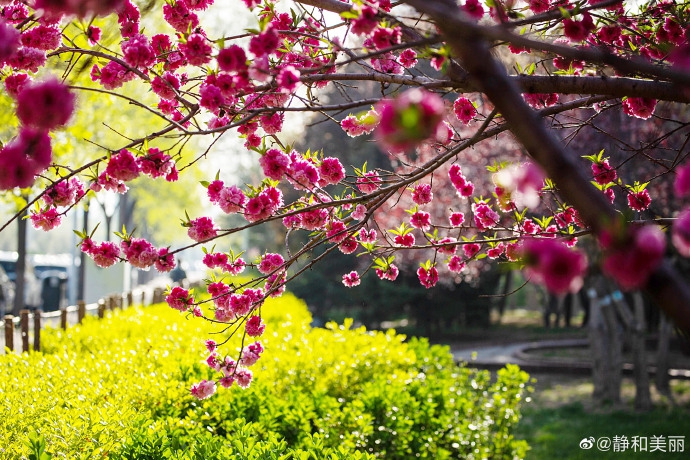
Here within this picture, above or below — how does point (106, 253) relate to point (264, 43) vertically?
below

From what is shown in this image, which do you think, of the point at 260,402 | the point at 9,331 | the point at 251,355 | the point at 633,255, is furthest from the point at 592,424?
the point at 633,255

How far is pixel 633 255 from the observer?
154cm

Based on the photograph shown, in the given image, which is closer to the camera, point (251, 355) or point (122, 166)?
point (122, 166)

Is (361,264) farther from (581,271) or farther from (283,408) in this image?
(581,271)

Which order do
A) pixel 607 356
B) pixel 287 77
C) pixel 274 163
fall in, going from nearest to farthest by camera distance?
pixel 287 77, pixel 274 163, pixel 607 356

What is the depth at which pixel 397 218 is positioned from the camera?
17188 mm

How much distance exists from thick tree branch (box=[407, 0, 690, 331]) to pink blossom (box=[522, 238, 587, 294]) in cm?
14

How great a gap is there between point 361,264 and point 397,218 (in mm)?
3531

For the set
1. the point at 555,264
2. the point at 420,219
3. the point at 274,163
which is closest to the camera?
the point at 555,264

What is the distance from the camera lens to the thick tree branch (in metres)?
1.66

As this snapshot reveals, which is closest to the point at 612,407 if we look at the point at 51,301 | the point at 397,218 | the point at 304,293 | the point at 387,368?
the point at 387,368

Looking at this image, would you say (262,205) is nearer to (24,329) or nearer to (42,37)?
(42,37)

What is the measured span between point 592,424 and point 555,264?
9410 millimetres

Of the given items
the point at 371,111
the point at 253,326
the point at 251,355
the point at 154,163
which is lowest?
the point at 251,355
